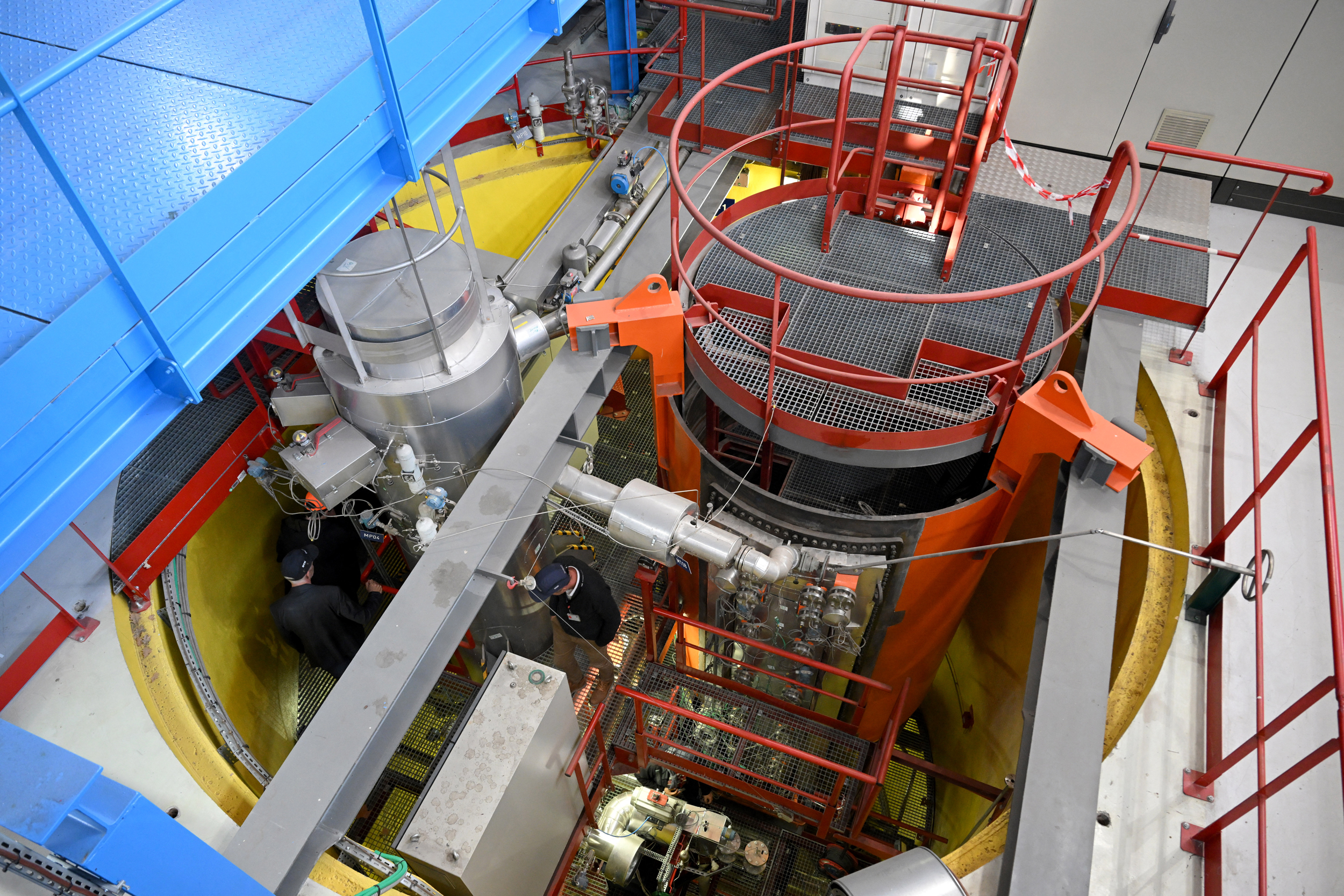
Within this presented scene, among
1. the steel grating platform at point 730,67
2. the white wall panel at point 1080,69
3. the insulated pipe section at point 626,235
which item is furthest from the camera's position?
the steel grating platform at point 730,67

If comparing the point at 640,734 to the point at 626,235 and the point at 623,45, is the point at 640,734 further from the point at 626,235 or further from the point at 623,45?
the point at 623,45

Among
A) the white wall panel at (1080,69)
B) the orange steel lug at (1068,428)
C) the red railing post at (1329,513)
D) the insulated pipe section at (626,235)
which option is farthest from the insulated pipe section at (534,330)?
the white wall panel at (1080,69)

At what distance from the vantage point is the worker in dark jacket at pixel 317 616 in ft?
20.7

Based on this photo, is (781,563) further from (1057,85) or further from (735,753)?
(1057,85)

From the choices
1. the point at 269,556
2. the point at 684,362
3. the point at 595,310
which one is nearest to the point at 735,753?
the point at 684,362

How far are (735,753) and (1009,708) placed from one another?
7.25 feet

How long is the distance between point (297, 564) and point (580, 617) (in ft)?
7.10

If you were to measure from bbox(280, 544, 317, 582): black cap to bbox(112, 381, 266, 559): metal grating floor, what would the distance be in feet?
2.96

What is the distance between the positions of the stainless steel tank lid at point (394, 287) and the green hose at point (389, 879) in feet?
9.61

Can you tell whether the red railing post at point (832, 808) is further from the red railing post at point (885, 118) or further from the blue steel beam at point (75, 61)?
the blue steel beam at point (75, 61)

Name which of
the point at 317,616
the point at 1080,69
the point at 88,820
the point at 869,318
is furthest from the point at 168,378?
the point at 1080,69

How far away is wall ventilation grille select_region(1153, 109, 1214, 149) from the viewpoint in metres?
7.49

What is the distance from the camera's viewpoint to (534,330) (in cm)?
591

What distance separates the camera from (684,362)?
589cm
